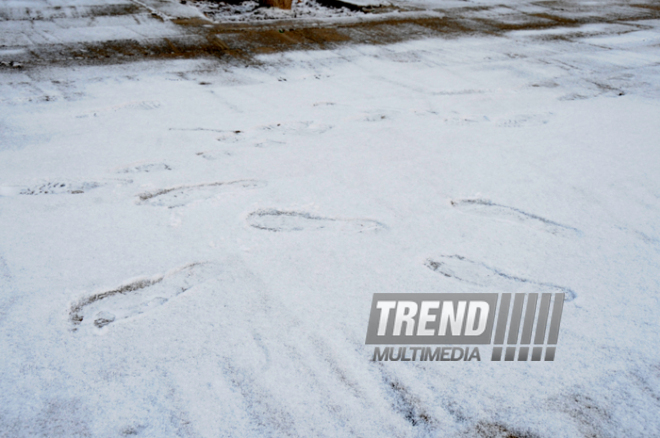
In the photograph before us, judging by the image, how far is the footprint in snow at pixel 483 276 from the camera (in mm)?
1575

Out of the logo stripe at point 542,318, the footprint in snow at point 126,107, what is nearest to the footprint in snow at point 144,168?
the footprint in snow at point 126,107

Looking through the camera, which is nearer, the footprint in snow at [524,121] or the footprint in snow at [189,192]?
the footprint in snow at [189,192]

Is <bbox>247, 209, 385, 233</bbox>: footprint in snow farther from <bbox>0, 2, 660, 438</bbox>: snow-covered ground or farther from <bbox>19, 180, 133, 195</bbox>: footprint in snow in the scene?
<bbox>19, 180, 133, 195</bbox>: footprint in snow

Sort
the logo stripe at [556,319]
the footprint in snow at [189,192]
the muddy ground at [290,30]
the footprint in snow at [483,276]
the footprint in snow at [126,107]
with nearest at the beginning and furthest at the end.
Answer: the logo stripe at [556,319] → the footprint in snow at [483,276] → the footprint in snow at [189,192] → the footprint in snow at [126,107] → the muddy ground at [290,30]

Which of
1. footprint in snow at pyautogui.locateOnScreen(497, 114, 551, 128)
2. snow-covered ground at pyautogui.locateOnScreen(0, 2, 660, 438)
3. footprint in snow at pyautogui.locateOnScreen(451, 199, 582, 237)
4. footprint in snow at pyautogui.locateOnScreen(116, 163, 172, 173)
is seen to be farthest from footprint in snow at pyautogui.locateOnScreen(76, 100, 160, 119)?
footprint in snow at pyautogui.locateOnScreen(497, 114, 551, 128)

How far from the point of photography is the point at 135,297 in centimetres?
151

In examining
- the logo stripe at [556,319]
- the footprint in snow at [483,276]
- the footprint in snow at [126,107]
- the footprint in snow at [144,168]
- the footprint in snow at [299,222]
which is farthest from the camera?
the footprint in snow at [126,107]

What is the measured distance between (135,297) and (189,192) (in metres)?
0.65

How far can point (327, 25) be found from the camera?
15.9 feet

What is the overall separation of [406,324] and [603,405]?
1.72ft

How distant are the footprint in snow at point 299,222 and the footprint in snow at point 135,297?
1.03ft

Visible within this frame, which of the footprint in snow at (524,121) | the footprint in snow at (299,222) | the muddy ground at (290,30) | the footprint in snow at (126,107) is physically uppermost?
the muddy ground at (290,30)

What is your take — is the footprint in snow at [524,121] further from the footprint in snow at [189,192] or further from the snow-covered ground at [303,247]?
the footprint in snow at [189,192]

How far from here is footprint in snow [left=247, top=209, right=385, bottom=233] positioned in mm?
1854
